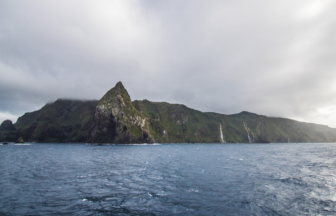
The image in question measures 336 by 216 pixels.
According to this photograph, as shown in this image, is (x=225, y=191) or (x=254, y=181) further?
(x=254, y=181)

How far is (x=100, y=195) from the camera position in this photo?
22719 mm

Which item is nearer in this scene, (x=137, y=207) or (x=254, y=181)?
(x=137, y=207)

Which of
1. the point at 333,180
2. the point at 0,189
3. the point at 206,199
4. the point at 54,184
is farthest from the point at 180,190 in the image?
the point at 333,180

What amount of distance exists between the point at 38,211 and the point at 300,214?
26707mm

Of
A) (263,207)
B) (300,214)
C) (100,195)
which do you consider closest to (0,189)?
(100,195)

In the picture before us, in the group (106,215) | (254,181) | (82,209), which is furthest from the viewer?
(254,181)

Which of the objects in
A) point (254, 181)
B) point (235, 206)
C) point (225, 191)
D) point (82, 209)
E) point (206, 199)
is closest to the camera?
point (82, 209)

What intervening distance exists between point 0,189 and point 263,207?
35.6 m

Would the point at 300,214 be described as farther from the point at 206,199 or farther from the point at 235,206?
the point at 206,199

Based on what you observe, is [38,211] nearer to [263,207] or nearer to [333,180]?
[263,207]

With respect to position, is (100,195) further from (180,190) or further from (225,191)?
(225,191)

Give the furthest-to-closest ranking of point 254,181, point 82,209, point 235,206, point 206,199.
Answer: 1. point 254,181
2. point 206,199
3. point 235,206
4. point 82,209

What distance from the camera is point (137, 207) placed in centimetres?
1880

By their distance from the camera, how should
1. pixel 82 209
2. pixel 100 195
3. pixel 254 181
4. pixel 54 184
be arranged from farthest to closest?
pixel 254 181
pixel 54 184
pixel 100 195
pixel 82 209
